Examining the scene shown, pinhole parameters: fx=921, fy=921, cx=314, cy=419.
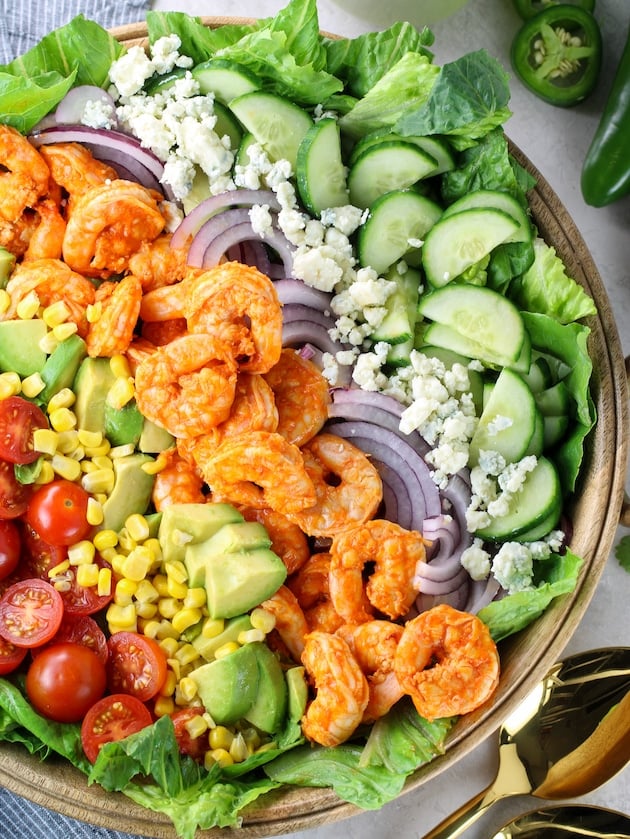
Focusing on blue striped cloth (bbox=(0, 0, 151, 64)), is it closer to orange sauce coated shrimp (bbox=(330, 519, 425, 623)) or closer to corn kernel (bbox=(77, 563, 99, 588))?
corn kernel (bbox=(77, 563, 99, 588))

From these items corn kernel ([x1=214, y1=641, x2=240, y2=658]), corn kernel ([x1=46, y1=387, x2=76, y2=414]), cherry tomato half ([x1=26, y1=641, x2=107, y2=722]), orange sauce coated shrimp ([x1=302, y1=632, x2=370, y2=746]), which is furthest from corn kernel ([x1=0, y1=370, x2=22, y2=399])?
orange sauce coated shrimp ([x1=302, y1=632, x2=370, y2=746])

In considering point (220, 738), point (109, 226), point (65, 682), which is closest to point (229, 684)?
point (220, 738)

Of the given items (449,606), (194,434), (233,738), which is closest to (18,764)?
(233,738)

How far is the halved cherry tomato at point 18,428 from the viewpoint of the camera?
3.77m

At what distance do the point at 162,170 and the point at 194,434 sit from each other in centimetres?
128

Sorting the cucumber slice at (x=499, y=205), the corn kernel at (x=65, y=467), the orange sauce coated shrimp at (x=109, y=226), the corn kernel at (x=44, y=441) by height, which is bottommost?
the corn kernel at (x=65, y=467)

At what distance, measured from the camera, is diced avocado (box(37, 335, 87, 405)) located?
393cm

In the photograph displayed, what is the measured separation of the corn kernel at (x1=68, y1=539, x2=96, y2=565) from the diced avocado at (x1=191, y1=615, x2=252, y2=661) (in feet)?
1.90

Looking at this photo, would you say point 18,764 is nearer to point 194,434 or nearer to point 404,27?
point 194,434

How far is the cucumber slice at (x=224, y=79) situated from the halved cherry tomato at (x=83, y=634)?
2.36 m

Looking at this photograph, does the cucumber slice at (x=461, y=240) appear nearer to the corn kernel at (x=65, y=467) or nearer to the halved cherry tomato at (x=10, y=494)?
the corn kernel at (x=65, y=467)

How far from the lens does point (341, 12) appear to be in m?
5.02

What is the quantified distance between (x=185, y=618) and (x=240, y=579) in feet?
1.03

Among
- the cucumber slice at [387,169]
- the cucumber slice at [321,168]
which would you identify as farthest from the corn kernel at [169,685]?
the cucumber slice at [387,169]
